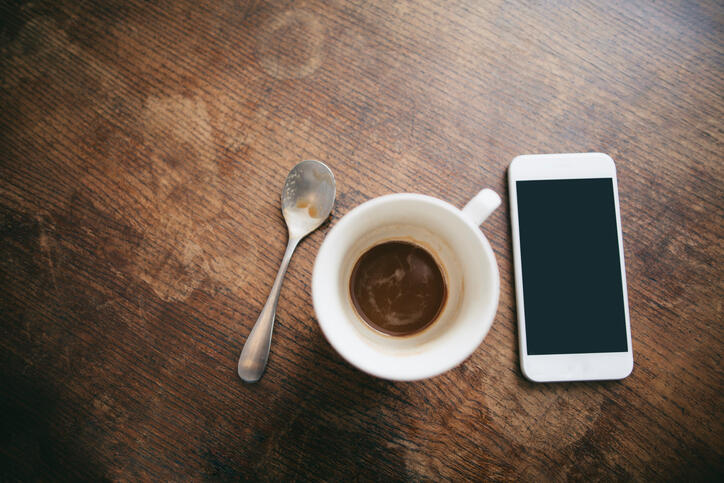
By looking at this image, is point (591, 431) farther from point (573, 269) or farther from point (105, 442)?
point (105, 442)

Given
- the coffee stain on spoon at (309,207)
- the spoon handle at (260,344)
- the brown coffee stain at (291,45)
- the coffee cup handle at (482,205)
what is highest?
the brown coffee stain at (291,45)

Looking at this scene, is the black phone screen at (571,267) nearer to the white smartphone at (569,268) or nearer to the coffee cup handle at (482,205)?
the white smartphone at (569,268)

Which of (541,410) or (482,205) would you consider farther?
(541,410)

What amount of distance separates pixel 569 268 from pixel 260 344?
490 mm

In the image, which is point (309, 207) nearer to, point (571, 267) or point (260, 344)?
point (260, 344)

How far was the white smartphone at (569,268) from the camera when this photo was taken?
0.60 metres

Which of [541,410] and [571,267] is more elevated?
[571,267]

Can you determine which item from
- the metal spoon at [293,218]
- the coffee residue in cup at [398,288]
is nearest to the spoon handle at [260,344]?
the metal spoon at [293,218]

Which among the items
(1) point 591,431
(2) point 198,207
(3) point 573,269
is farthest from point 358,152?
(1) point 591,431

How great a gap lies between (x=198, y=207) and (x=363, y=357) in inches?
14.6

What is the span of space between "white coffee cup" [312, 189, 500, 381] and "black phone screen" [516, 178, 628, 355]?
162 mm

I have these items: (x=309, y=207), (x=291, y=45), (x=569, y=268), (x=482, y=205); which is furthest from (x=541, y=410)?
(x=291, y=45)

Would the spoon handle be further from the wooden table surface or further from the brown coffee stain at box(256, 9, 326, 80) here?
the brown coffee stain at box(256, 9, 326, 80)

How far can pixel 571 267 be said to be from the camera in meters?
0.61
